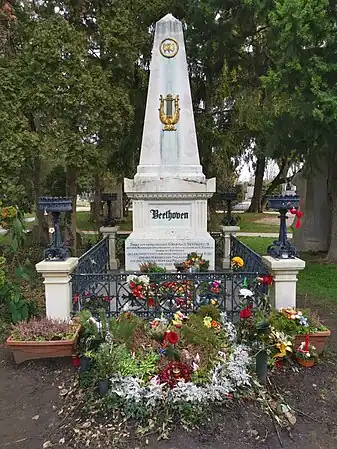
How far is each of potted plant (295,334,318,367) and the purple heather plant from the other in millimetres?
2661

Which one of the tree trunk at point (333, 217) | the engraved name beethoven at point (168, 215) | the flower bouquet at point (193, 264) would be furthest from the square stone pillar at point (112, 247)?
the tree trunk at point (333, 217)

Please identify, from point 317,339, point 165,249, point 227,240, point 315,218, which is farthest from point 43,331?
point 315,218

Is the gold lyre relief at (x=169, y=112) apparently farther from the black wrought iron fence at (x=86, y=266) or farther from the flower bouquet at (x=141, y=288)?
the flower bouquet at (x=141, y=288)

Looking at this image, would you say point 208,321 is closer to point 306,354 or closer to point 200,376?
point 200,376

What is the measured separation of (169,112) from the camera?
831 centimetres

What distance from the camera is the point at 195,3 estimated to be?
1055 cm

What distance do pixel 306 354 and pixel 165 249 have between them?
13.0ft

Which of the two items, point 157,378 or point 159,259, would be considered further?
point 159,259

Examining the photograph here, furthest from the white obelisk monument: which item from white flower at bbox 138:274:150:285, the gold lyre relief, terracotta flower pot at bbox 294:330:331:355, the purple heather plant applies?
terracotta flower pot at bbox 294:330:331:355

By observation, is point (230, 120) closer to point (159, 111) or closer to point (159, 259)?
point (159, 111)

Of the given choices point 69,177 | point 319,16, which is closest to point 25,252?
point 69,177

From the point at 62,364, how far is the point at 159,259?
143 inches

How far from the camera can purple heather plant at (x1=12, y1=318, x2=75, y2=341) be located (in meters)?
4.64

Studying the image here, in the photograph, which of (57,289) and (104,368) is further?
(57,289)
